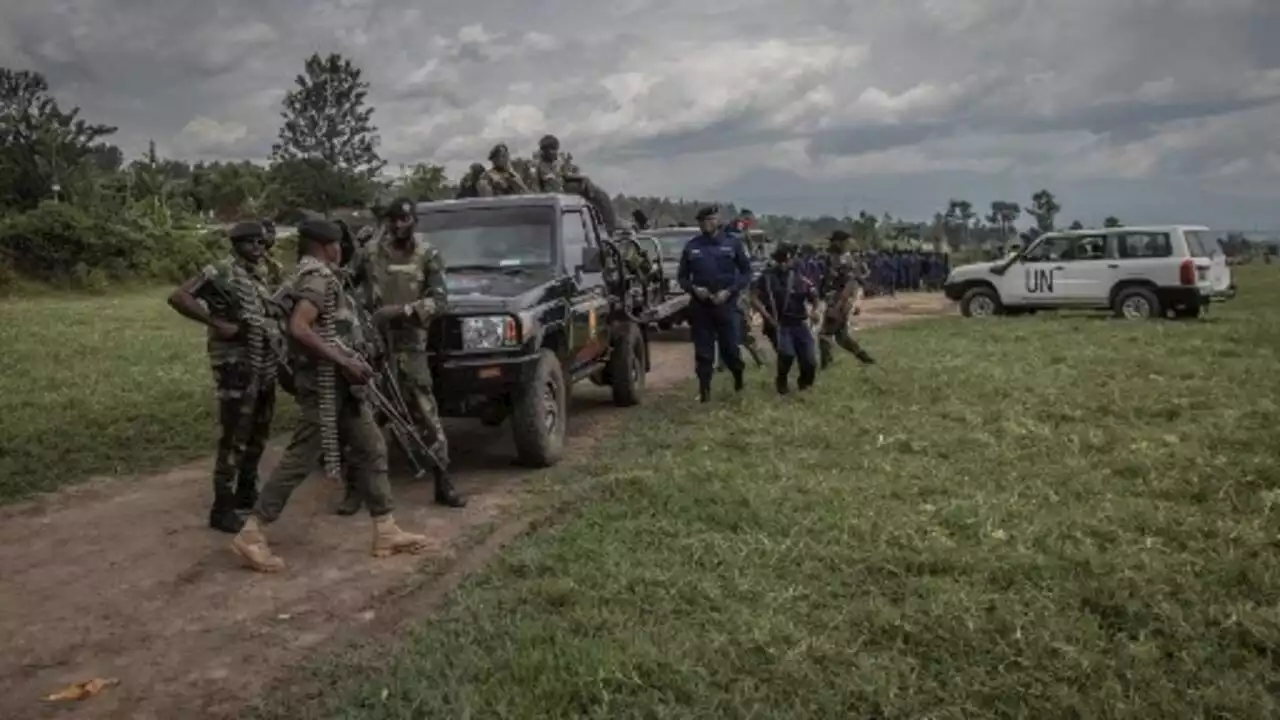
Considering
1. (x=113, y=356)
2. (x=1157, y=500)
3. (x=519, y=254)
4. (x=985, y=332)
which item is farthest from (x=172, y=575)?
(x=985, y=332)

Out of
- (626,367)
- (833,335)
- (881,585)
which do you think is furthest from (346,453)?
(833,335)

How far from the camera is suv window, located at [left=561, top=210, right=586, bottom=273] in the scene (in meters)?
8.13

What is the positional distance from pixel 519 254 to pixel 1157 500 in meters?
4.51

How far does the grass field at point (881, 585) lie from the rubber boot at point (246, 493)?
1762 millimetres

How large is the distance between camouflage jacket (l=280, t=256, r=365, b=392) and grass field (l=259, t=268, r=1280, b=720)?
131 centimetres

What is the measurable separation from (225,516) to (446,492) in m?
1.23

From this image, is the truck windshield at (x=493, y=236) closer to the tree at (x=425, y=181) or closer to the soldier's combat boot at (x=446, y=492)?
the soldier's combat boot at (x=446, y=492)

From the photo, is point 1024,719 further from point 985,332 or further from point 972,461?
point 985,332

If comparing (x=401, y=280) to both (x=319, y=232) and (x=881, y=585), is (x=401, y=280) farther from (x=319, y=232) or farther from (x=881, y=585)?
(x=881, y=585)

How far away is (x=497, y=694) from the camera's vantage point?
3.53 metres

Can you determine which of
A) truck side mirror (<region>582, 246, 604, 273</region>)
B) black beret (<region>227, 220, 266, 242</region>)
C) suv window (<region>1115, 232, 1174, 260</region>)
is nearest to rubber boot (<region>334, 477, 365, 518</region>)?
black beret (<region>227, 220, 266, 242</region>)

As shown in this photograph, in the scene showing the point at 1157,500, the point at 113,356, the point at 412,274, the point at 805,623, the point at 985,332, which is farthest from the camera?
the point at 985,332

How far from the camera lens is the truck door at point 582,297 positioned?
26.5 ft

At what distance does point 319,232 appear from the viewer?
5.21 m
